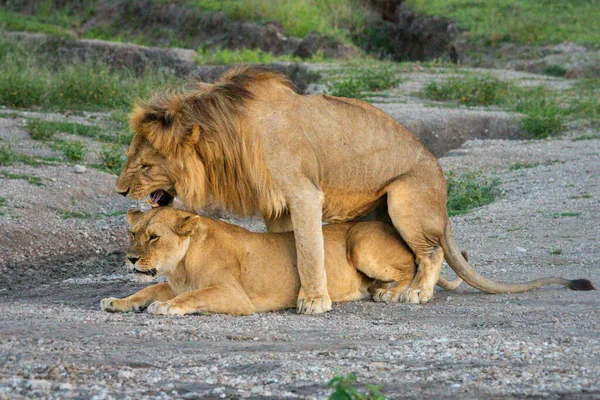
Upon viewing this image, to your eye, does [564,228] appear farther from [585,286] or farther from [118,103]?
[118,103]

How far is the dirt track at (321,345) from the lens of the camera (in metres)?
4.19

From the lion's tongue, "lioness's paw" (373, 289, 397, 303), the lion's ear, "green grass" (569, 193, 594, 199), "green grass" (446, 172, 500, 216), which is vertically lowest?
"green grass" (446, 172, 500, 216)

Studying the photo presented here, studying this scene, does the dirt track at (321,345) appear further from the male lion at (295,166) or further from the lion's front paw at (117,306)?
the male lion at (295,166)

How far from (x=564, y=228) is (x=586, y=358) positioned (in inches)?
171

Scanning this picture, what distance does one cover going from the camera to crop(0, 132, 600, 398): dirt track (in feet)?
13.8

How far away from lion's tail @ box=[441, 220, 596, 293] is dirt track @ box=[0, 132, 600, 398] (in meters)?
0.07

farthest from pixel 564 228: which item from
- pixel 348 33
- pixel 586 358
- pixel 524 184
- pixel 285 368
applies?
pixel 348 33

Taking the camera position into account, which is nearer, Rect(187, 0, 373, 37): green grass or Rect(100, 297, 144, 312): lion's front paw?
Rect(100, 297, 144, 312): lion's front paw

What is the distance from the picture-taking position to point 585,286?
6496 millimetres

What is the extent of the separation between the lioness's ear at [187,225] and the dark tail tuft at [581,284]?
7.96 ft

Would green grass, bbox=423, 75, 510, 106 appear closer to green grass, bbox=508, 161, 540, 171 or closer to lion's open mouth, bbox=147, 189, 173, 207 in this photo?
green grass, bbox=508, 161, 540, 171

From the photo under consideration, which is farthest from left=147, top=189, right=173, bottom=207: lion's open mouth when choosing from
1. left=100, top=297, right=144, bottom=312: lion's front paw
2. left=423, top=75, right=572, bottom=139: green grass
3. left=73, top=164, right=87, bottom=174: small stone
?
left=423, top=75, right=572, bottom=139: green grass

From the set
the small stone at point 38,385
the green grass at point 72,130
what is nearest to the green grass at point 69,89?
the green grass at point 72,130

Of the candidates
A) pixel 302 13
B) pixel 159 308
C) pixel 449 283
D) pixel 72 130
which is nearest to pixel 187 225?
pixel 159 308
